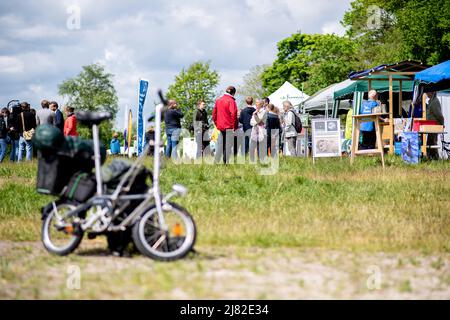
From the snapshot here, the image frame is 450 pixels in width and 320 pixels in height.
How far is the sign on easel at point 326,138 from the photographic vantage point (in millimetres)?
19156

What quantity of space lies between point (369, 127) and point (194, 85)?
2049 inches

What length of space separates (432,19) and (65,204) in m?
34.5

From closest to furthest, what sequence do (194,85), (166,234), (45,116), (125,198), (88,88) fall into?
(166,234) → (125,198) → (45,116) → (194,85) → (88,88)

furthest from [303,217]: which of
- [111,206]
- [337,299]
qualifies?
[337,299]

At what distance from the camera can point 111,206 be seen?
7512 millimetres

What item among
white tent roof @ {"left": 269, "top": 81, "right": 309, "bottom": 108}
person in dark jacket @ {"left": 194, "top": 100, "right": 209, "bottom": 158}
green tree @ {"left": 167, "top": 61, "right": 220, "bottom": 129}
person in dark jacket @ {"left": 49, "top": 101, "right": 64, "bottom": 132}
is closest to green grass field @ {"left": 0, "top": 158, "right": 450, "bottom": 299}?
person in dark jacket @ {"left": 49, "top": 101, "right": 64, "bottom": 132}

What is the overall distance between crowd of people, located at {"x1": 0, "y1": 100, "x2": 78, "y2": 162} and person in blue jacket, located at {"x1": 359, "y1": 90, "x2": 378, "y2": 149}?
7.20 m

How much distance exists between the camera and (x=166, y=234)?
7.21 meters

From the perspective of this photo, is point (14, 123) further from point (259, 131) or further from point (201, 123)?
point (259, 131)

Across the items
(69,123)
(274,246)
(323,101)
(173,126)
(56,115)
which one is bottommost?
(274,246)

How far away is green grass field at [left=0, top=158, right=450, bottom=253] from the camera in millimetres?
8778

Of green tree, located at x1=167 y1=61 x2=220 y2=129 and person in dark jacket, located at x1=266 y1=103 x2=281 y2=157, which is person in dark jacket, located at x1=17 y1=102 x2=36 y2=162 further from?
green tree, located at x1=167 y1=61 x2=220 y2=129

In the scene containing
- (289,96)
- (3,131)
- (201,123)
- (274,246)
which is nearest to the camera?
(274,246)

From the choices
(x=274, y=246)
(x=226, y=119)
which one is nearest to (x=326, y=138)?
(x=226, y=119)
